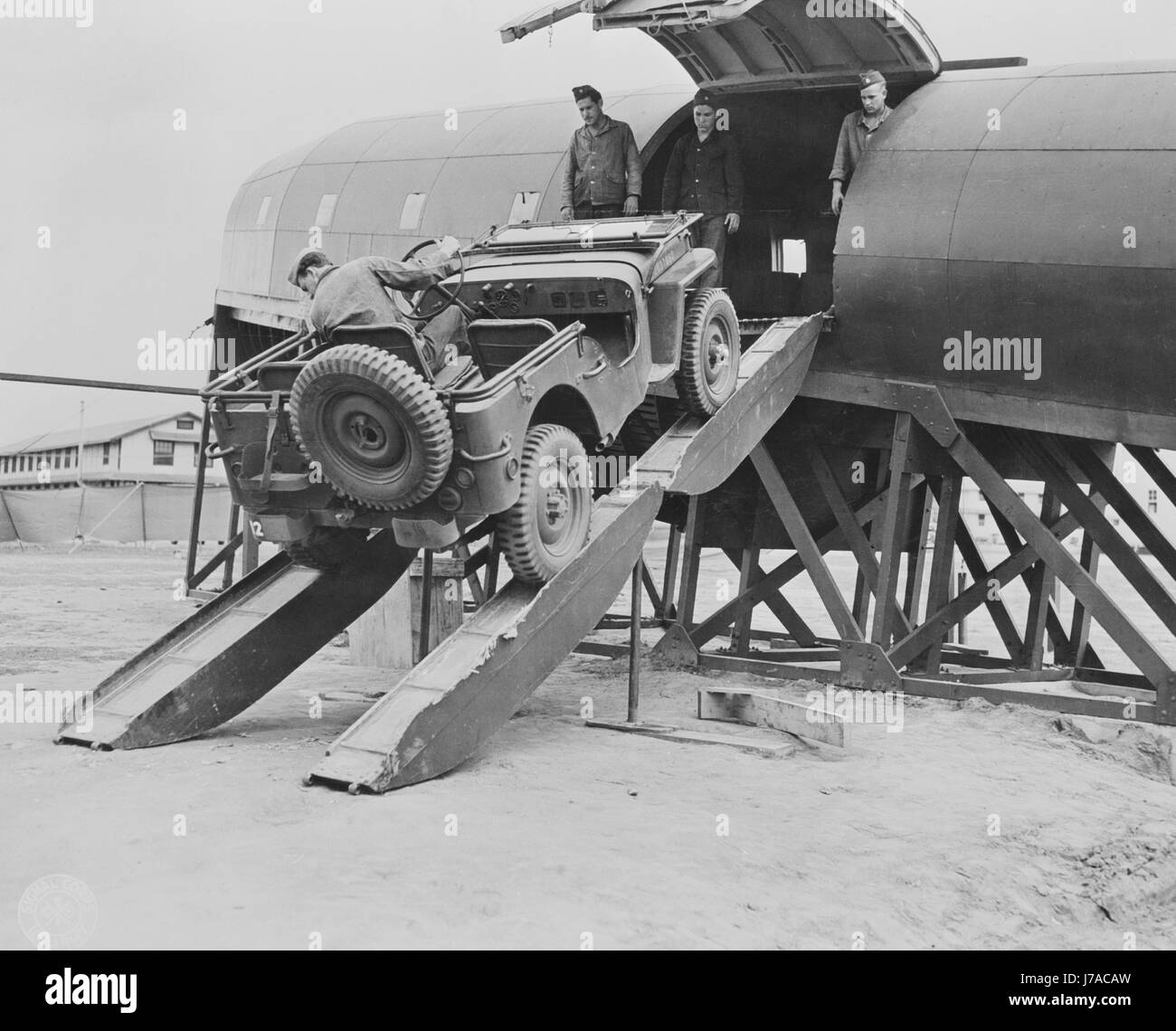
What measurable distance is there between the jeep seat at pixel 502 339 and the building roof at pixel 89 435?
135ft

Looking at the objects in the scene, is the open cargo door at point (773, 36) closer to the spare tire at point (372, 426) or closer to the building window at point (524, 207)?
the building window at point (524, 207)

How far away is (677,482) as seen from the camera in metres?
10.0

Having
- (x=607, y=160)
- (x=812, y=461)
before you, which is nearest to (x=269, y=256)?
(x=607, y=160)

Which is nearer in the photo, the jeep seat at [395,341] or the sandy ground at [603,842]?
the sandy ground at [603,842]

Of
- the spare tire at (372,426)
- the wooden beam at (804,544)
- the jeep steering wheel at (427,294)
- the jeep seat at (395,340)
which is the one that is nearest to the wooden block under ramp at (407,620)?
the jeep steering wheel at (427,294)

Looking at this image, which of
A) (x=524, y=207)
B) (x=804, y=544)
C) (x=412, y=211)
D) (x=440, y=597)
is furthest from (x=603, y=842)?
(x=412, y=211)

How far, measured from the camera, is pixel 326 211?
1616cm

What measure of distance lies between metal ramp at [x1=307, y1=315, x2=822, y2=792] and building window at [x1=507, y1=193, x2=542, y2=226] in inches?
160

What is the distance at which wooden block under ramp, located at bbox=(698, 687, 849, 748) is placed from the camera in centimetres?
941

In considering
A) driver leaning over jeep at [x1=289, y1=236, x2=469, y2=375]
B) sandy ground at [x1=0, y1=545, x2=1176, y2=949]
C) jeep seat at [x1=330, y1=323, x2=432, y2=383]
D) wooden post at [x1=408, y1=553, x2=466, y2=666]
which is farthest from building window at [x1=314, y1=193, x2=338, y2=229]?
jeep seat at [x1=330, y1=323, x2=432, y2=383]

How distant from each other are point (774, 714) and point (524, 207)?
668cm

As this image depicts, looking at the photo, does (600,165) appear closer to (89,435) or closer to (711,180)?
(711,180)

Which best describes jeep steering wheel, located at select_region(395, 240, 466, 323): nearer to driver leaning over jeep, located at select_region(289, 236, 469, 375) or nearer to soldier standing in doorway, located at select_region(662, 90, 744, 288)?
driver leaning over jeep, located at select_region(289, 236, 469, 375)

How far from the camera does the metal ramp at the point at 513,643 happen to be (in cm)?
752
